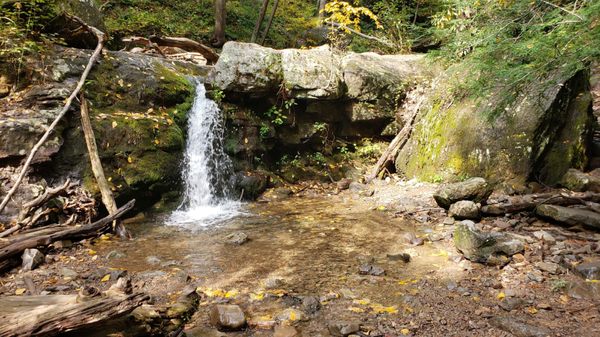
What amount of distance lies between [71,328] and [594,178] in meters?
7.78

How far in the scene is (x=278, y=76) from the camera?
8.95 metres

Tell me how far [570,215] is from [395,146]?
508 cm

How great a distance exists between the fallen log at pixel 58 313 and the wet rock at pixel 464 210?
16.4 ft

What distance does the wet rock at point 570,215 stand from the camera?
183 inches

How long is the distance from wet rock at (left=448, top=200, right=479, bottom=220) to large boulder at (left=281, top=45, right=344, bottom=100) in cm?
440

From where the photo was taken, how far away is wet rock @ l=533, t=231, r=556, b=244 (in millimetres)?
4527

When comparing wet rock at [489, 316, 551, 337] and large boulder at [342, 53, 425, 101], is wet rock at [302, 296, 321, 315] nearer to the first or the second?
wet rock at [489, 316, 551, 337]

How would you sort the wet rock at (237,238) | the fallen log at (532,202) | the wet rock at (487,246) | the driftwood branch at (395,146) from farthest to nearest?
the driftwood branch at (395,146), the wet rock at (237,238), the fallen log at (532,202), the wet rock at (487,246)

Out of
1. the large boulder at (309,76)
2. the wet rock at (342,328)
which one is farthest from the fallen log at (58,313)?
the large boulder at (309,76)

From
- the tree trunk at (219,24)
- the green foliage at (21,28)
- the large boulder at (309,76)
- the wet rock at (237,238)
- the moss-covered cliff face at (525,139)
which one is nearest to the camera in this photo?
the wet rock at (237,238)

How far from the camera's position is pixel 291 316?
3398 mm

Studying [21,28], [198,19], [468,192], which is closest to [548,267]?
[468,192]

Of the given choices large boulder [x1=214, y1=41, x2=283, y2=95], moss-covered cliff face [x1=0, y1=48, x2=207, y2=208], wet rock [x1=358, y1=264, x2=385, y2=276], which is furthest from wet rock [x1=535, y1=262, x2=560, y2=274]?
large boulder [x1=214, y1=41, x2=283, y2=95]

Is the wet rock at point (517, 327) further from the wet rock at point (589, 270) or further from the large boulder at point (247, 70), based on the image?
the large boulder at point (247, 70)
